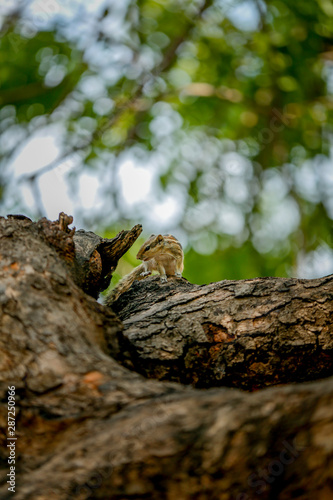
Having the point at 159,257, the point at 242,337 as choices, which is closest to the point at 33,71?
the point at 159,257

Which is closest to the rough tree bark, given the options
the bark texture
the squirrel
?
the bark texture

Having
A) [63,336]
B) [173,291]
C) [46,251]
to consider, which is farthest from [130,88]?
[63,336]

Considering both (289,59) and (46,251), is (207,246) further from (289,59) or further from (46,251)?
(46,251)

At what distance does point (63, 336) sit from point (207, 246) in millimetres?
4446

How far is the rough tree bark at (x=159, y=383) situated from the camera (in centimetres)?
138

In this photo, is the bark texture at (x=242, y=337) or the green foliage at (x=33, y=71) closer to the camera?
the bark texture at (x=242, y=337)

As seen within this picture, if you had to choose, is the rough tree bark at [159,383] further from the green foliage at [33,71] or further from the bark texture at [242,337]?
the green foliage at [33,71]

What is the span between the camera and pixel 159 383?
1797 millimetres

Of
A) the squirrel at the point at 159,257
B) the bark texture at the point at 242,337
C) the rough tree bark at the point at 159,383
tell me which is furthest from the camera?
the squirrel at the point at 159,257

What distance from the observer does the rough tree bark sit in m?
1.38

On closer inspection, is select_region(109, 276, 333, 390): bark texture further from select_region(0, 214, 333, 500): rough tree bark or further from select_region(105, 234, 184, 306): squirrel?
select_region(105, 234, 184, 306): squirrel

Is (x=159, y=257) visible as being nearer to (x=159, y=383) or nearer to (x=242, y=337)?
(x=242, y=337)

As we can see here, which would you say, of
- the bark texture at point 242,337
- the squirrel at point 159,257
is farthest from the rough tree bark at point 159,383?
the squirrel at point 159,257

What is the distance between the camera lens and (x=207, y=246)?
6348 millimetres
